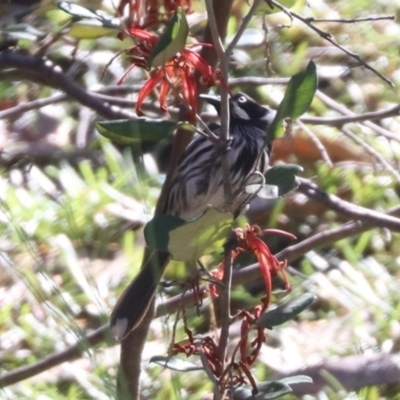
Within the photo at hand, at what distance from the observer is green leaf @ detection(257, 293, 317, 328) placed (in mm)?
1333

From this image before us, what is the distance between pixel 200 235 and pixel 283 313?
156 mm

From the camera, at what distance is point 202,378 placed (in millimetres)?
2756

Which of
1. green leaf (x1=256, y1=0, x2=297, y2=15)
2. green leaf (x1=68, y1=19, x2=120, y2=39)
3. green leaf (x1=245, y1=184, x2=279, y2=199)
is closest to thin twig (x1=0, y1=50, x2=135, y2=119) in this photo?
green leaf (x1=68, y1=19, x2=120, y2=39)

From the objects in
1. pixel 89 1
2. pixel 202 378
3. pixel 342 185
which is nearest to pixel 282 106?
pixel 89 1

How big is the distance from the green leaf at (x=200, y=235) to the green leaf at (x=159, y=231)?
2 cm

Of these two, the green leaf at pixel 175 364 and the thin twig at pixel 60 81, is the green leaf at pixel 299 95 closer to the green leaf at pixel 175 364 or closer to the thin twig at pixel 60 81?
the green leaf at pixel 175 364

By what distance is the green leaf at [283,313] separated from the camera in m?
1.33

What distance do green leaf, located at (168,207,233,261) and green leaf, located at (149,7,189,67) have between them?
20 cm

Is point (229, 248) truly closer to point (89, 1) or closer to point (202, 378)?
point (89, 1)

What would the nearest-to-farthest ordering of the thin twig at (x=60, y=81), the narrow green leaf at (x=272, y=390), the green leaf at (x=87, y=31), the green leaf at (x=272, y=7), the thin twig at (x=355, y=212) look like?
the narrow green leaf at (x=272, y=390) → the green leaf at (x=272, y=7) → the green leaf at (x=87, y=31) → the thin twig at (x=355, y=212) → the thin twig at (x=60, y=81)

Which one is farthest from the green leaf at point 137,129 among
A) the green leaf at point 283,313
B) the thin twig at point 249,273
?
the thin twig at point 249,273

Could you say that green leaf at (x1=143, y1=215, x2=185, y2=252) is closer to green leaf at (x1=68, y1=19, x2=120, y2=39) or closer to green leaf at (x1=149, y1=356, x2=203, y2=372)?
green leaf at (x1=149, y1=356, x2=203, y2=372)

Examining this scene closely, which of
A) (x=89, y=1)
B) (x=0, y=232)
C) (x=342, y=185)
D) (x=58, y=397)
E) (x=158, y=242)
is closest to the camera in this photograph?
(x=158, y=242)

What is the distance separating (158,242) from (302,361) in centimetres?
163
